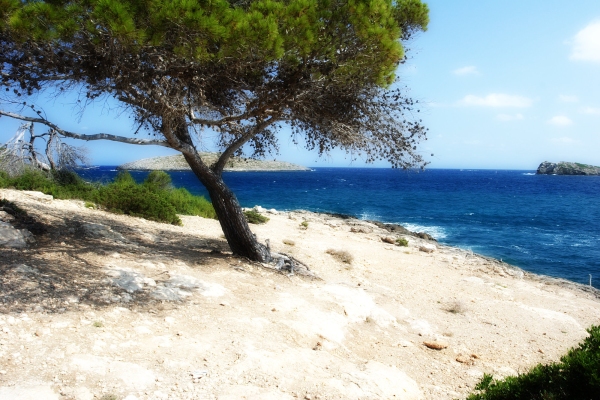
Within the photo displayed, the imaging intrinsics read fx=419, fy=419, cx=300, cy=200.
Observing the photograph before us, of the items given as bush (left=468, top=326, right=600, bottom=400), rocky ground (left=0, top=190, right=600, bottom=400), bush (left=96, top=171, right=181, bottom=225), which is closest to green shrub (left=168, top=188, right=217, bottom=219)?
bush (left=96, top=171, right=181, bottom=225)

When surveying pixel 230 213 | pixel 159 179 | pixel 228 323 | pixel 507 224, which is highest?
pixel 159 179

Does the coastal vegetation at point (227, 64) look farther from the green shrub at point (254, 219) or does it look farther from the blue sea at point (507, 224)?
the green shrub at point (254, 219)

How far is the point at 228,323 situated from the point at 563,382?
13.1ft

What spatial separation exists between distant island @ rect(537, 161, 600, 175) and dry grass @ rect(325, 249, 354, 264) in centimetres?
15067

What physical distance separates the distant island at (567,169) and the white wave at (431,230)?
132436 mm

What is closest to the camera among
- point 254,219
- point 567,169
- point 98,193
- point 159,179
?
point 98,193

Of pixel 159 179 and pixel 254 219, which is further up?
pixel 159 179

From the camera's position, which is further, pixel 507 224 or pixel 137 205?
pixel 507 224

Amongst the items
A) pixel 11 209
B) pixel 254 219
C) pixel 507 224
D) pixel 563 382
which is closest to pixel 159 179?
pixel 254 219

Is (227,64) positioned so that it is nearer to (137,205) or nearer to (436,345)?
(436,345)

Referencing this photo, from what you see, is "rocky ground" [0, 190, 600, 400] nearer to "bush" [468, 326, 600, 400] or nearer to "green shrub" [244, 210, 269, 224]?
"bush" [468, 326, 600, 400]

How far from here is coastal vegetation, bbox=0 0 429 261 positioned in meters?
5.74

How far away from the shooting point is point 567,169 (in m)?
137

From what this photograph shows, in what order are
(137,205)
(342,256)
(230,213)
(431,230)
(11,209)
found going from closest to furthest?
(11,209) → (230,213) → (342,256) → (137,205) → (431,230)
